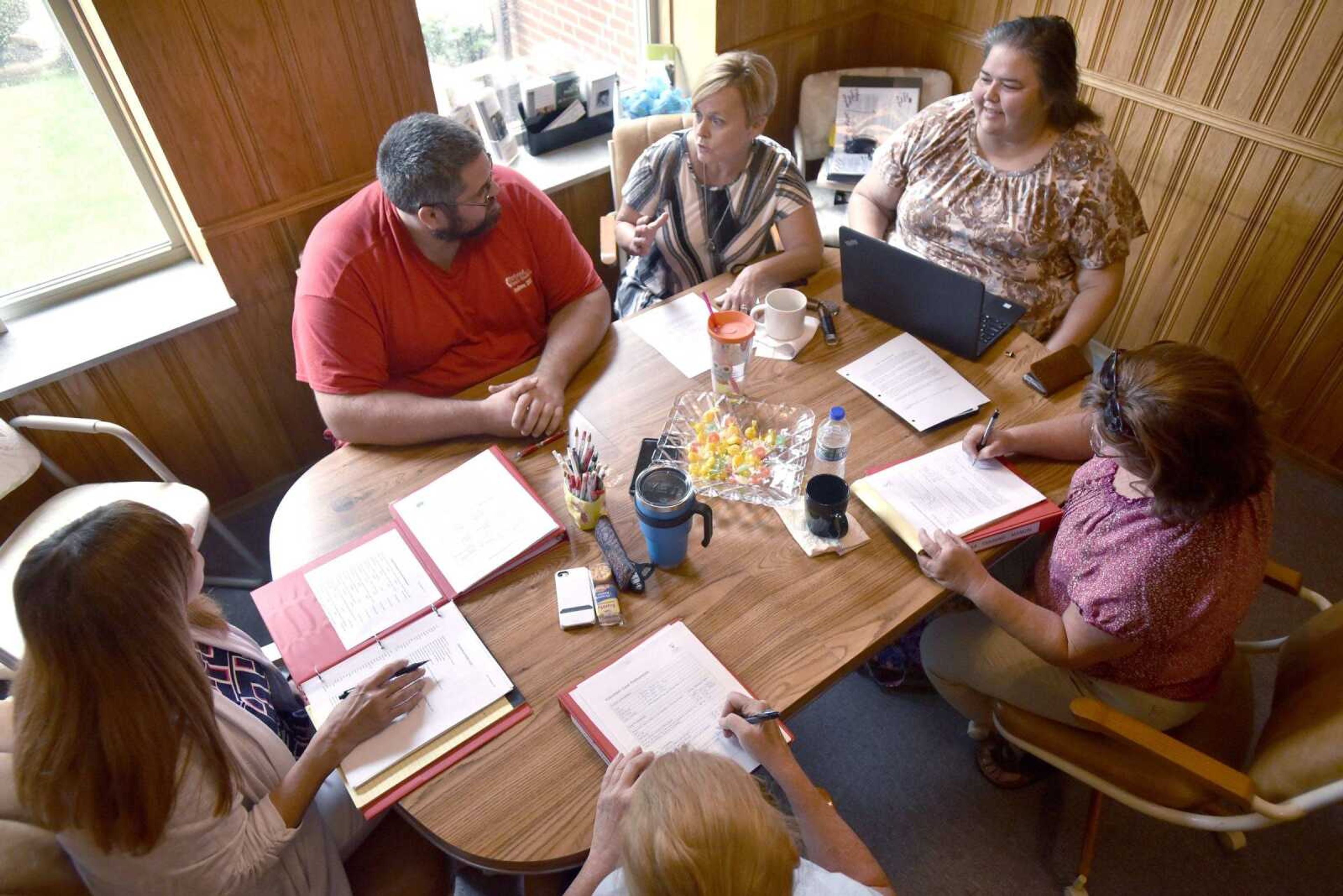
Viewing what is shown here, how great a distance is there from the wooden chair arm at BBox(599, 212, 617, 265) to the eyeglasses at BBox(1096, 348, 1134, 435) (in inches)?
55.7

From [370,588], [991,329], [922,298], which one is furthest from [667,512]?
[991,329]

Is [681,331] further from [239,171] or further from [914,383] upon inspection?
[239,171]

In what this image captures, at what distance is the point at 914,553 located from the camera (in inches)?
54.6

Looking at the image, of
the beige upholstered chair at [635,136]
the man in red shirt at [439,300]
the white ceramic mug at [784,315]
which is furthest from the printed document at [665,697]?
the beige upholstered chair at [635,136]

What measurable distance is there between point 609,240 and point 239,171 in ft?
3.34

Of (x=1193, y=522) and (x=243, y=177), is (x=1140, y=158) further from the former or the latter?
(x=243, y=177)

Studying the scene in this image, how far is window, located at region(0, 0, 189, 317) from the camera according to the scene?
77.1 inches

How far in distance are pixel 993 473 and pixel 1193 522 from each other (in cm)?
36

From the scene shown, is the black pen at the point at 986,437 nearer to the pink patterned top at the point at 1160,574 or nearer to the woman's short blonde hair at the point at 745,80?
the pink patterned top at the point at 1160,574

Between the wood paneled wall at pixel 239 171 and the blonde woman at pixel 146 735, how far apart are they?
51.9 inches

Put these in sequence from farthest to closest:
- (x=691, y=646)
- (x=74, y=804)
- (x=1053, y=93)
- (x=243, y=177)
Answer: (x=243, y=177)
(x=1053, y=93)
(x=691, y=646)
(x=74, y=804)

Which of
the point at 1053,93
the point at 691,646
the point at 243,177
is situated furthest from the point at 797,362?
the point at 243,177

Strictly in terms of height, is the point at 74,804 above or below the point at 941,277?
below

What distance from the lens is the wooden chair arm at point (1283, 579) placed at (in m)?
1.49
